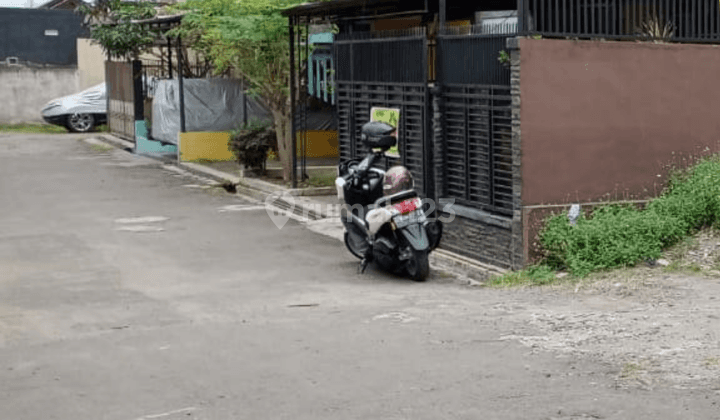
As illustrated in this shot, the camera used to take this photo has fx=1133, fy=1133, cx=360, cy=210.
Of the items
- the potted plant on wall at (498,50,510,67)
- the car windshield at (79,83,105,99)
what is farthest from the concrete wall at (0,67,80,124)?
the potted plant on wall at (498,50,510,67)

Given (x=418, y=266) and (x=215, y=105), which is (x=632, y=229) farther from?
(x=215, y=105)

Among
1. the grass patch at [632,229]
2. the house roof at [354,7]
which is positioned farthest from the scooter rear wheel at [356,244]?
the house roof at [354,7]

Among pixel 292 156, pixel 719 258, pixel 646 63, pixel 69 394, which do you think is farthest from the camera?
pixel 292 156

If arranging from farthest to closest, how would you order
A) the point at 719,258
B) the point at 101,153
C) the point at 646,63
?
1. the point at 101,153
2. the point at 646,63
3. the point at 719,258

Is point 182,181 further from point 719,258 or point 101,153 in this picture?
point 719,258

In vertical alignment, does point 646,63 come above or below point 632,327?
above

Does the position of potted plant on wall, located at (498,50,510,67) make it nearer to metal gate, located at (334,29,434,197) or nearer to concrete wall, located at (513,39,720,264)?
concrete wall, located at (513,39,720,264)

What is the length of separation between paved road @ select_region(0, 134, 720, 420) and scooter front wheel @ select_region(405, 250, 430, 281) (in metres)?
0.14

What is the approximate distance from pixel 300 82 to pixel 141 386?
46.8 ft

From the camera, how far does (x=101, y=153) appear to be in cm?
3009

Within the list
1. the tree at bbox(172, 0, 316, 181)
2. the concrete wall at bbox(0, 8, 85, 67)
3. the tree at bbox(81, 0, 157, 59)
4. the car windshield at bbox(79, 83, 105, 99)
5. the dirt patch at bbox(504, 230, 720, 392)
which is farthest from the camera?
the concrete wall at bbox(0, 8, 85, 67)

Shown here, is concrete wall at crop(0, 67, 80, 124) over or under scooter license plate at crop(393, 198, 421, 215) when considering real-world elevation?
over

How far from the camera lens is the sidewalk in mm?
12617

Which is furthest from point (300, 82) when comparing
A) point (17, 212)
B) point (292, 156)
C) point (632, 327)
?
point (632, 327)
